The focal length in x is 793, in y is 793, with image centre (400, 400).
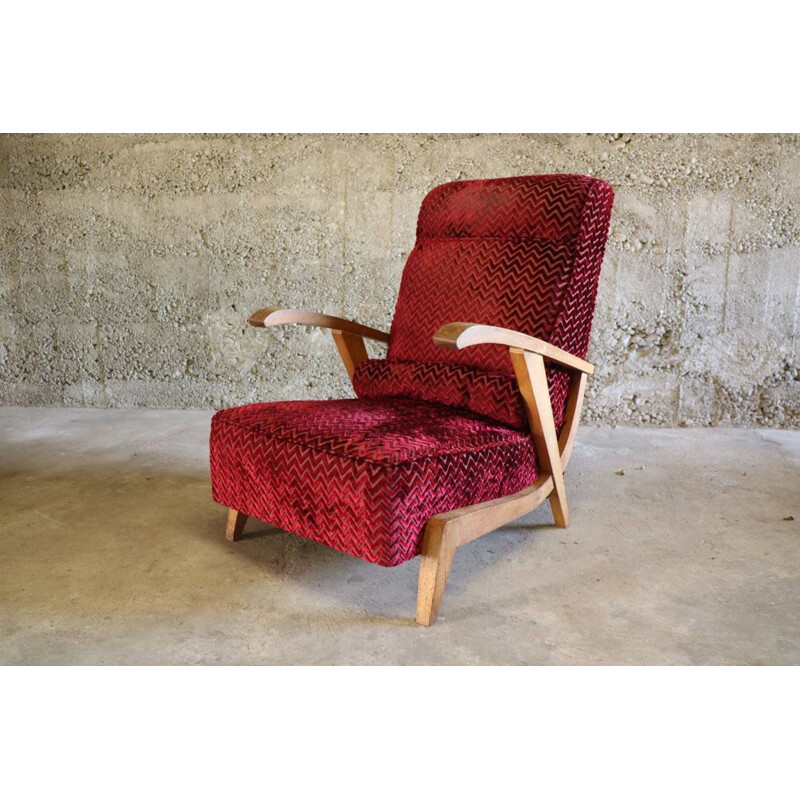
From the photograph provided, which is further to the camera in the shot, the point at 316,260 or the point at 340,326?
the point at 316,260

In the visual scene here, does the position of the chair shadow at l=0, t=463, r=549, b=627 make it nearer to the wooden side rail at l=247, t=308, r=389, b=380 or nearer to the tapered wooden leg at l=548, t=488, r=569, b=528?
the tapered wooden leg at l=548, t=488, r=569, b=528

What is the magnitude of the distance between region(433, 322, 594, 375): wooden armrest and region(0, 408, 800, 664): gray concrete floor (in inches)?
22.2

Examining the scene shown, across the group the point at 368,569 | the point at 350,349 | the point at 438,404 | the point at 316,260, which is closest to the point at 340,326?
the point at 350,349

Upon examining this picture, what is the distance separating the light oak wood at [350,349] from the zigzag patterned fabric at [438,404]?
6 centimetres

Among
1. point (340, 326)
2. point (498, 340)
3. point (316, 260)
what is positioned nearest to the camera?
point (498, 340)

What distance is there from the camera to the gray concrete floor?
1.76 meters

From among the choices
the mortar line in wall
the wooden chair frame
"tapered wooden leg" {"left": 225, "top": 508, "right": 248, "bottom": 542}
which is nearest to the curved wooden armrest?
the wooden chair frame

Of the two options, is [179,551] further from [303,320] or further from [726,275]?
[726,275]

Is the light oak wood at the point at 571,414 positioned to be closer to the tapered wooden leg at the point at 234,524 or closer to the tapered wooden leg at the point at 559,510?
the tapered wooden leg at the point at 559,510

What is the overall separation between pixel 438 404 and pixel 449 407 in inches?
1.8

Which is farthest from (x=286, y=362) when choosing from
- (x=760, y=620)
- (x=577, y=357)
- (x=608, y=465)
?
(x=760, y=620)

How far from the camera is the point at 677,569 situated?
7.36ft

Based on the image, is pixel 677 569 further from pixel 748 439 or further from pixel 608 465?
pixel 748 439

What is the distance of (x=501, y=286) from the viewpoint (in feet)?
8.00
